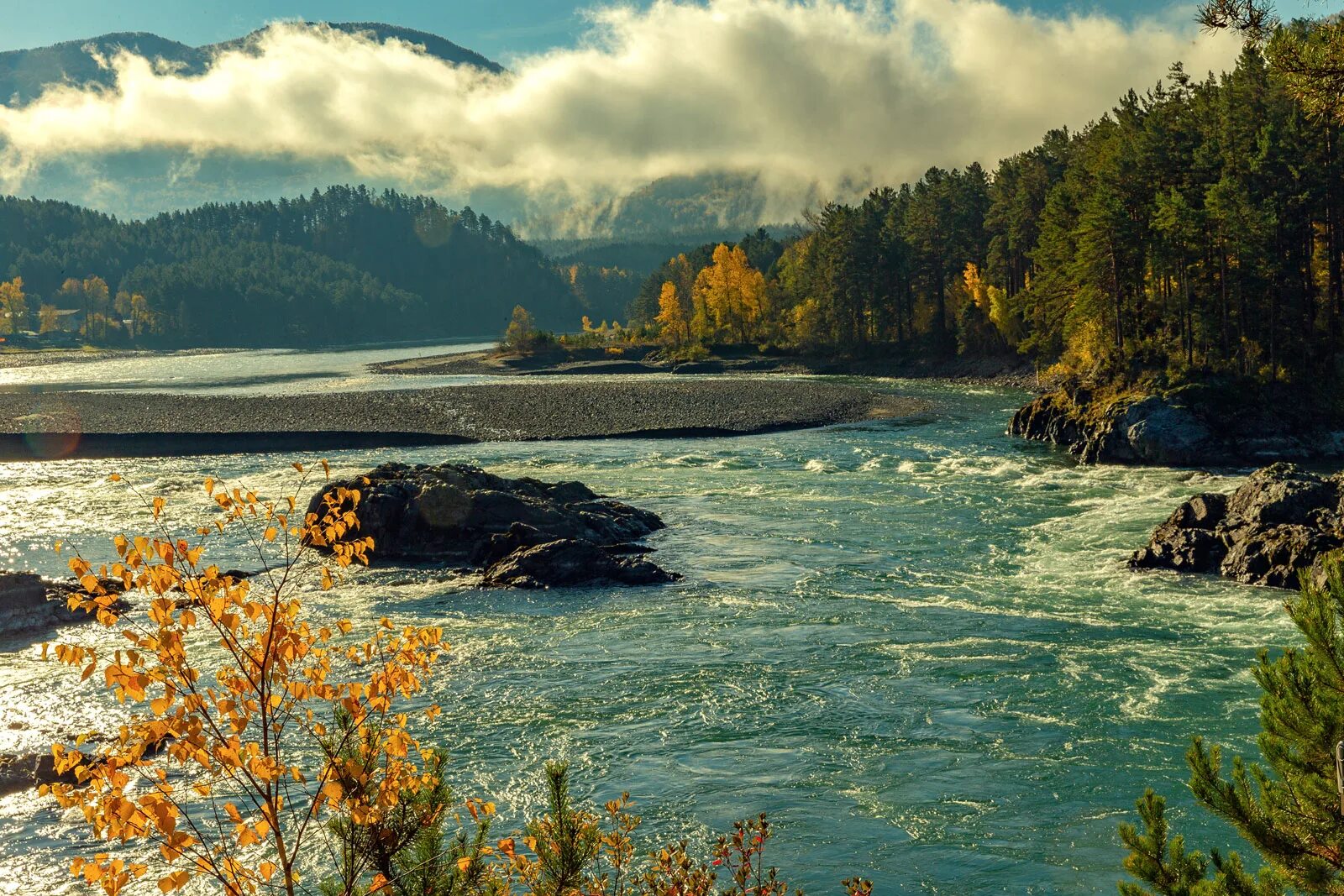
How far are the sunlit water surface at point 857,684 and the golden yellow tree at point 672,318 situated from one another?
11838 centimetres

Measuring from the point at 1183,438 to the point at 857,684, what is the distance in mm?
40440

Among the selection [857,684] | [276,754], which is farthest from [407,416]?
[276,754]

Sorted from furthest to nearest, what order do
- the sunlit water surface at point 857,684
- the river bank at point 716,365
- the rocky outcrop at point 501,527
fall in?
the river bank at point 716,365, the rocky outcrop at point 501,527, the sunlit water surface at point 857,684

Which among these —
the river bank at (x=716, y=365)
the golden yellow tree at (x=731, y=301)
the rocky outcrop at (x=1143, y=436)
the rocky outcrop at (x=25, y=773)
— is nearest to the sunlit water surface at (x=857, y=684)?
the rocky outcrop at (x=25, y=773)

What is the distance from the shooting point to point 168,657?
22.4 ft

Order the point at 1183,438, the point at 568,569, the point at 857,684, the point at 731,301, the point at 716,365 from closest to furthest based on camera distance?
the point at 857,684, the point at 568,569, the point at 1183,438, the point at 716,365, the point at 731,301

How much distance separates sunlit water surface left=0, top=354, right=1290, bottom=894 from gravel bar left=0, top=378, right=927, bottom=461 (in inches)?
1029

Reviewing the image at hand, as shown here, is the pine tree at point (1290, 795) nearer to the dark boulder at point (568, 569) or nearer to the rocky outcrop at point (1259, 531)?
the rocky outcrop at point (1259, 531)

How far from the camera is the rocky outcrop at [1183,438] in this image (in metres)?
56.8

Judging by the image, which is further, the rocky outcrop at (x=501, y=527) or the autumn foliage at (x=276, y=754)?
the rocky outcrop at (x=501, y=527)

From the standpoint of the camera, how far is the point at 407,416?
85.6 meters

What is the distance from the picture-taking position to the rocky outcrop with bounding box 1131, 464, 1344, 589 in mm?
31953

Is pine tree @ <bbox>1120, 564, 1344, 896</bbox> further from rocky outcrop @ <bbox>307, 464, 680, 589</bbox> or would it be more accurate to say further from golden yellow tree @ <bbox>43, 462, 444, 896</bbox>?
rocky outcrop @ <bbox>307, 464, 680, 589</bbox>

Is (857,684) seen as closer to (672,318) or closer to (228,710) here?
(228,710)
